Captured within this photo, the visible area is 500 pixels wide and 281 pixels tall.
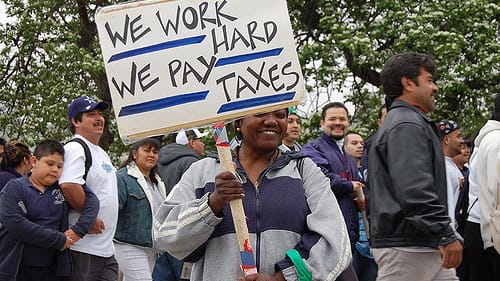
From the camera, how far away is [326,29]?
16344mm

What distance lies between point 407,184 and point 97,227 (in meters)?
3.02

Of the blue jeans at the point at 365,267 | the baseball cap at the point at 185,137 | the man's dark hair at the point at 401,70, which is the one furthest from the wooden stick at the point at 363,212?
the baseball cap at the point at 185,137

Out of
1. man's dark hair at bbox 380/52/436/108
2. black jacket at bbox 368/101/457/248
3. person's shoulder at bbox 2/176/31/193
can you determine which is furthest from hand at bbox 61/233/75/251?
man's dark hair at bbox 380/52/436/108

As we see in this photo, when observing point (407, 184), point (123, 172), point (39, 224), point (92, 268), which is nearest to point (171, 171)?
point (123, 172)

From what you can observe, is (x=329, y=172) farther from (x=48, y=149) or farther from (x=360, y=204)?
(x=48, y=149)

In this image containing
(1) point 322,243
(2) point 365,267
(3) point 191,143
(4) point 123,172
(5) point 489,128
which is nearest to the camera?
(1) point 322,243

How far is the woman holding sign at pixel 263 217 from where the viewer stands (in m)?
3.50

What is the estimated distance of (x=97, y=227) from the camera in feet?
21.9

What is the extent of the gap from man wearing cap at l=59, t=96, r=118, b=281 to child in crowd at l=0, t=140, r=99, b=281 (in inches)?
3.8

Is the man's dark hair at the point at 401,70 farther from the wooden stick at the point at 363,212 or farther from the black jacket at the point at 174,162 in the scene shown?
the black jacket at the point at 174,162

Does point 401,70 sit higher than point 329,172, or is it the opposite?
point 401,70

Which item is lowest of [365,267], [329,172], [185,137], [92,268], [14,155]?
[365,267]

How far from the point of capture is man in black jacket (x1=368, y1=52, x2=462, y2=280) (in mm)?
4512

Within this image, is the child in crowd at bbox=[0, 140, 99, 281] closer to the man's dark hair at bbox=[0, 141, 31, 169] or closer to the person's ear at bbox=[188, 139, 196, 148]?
the man's dark hair at bbox=[0, 141, 31, 169]
